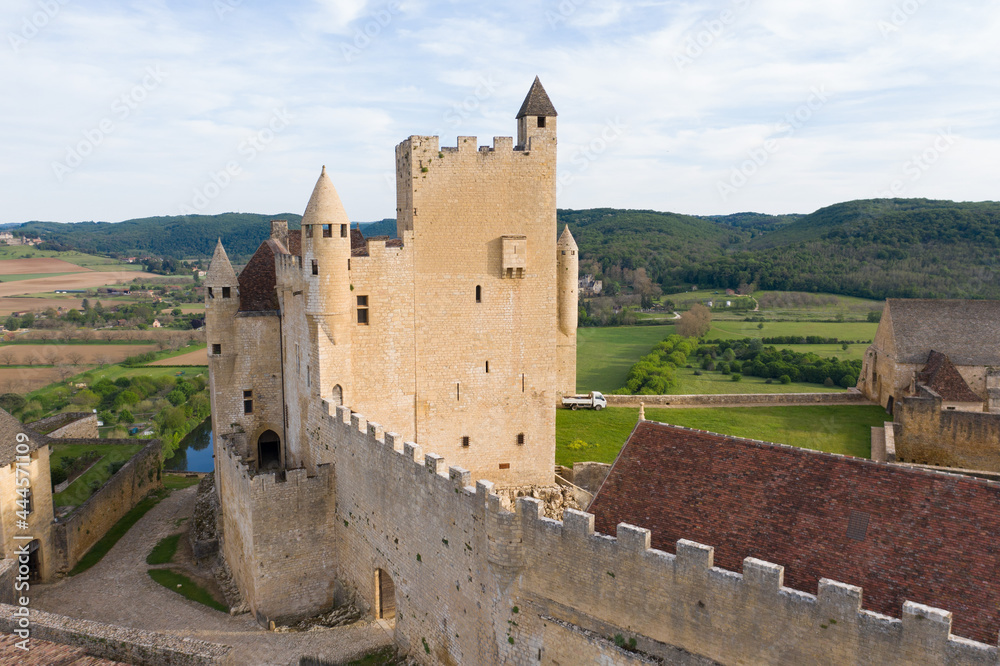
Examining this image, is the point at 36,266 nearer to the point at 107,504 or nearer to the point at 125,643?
the point at 107,504

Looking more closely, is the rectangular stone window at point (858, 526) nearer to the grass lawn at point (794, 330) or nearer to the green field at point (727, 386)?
the green field at point (727, 386)

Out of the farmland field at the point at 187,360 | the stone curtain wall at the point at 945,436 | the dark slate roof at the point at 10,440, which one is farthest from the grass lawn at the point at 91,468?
the farmland field at the point at 187,360

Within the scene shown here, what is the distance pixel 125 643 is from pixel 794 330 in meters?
66.6

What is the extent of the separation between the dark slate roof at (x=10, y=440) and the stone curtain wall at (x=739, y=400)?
26.5m

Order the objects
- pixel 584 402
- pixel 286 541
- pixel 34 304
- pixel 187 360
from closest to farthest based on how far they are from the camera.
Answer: pixel 286 541
pixel 584 402
pixel 187 360
pixel 34 304

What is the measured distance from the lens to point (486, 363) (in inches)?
973

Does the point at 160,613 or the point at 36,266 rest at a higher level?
the point at 36,266

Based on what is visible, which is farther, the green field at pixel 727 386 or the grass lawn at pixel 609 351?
the grass lawn at pixel 609 351

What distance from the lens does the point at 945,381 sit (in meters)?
34.0

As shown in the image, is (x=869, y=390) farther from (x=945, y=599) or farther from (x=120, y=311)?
(x=120, y=311)

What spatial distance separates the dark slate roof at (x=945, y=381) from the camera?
1318 inches

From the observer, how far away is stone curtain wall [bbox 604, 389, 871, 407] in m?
39.0

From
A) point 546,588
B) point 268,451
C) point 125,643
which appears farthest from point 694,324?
point 125,643

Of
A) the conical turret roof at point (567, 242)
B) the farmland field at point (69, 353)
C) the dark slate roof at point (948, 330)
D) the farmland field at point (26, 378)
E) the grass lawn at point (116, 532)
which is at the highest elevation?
the conical turret roof at point (567, 242)
